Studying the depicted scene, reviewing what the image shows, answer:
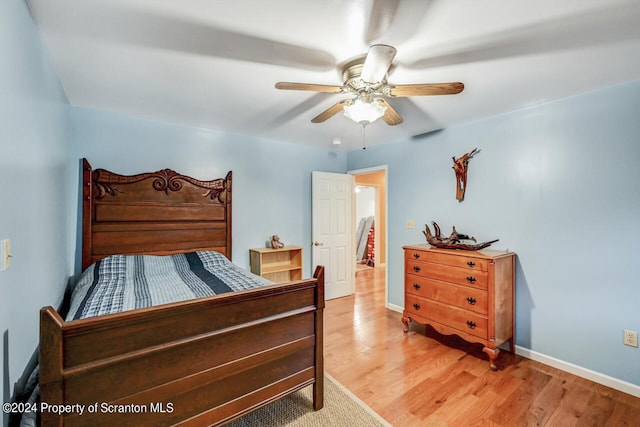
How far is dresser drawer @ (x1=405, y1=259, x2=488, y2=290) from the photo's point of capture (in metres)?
2.55

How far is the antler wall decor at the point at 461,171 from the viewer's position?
315cm

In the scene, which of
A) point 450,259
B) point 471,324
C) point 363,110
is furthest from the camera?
point 450,259

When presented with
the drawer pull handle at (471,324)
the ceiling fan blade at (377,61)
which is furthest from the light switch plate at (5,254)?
the drawer pull handle at (471,324)

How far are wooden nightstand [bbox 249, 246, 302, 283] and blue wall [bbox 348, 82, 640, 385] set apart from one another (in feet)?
6.90

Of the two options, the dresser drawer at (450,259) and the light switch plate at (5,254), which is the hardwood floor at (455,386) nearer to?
the dresser drawer at (450,259)

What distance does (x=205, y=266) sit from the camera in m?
3.07

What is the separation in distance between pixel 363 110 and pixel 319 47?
1.52 ft

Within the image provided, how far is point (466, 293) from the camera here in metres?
2.65

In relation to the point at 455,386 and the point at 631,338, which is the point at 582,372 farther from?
the point at 455,386

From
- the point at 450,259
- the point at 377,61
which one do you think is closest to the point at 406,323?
the point at 450,259

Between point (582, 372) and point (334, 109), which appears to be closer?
point (334, 109)

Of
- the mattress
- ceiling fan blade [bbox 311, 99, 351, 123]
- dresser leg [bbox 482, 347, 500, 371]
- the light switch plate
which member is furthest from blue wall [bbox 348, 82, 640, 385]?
the light switch plate

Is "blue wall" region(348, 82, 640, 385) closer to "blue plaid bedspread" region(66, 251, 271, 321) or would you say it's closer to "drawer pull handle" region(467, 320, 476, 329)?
"drawer pull handle" region(467, 320, 476, 329)

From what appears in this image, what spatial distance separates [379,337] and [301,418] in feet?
4.69
